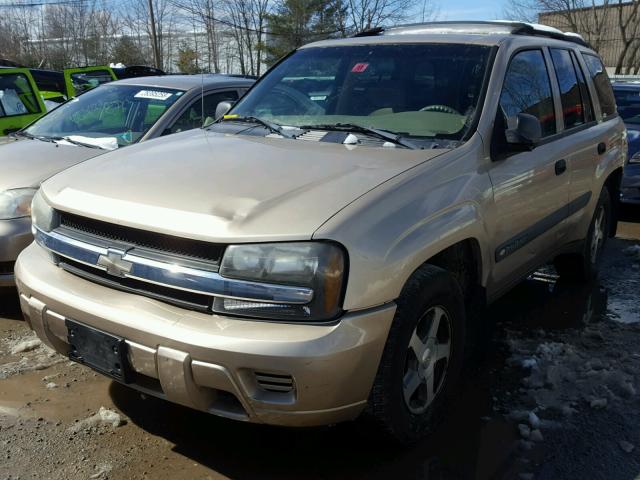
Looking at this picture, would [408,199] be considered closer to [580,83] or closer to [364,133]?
[364,133]

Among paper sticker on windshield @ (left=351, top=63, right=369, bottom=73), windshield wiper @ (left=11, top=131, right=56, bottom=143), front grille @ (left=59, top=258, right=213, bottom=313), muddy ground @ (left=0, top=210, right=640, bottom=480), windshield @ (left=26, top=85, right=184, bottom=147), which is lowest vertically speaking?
muddy ground @ (left=0, top=210, right=640, bottom=480)

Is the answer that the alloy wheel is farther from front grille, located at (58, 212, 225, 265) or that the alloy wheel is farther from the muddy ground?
front grille, located at (58, 212, 225, 265)

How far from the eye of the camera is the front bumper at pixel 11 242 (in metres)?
4.12

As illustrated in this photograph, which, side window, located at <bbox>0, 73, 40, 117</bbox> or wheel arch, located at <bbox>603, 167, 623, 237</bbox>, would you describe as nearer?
wheel arch, located at <bbox>603, 167, 623, 237</bbox>

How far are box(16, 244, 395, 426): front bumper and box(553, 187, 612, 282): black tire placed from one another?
10.3 ft

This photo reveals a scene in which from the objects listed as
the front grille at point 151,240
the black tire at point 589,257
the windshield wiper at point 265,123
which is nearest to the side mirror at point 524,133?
the windshield wiper at point 265,123

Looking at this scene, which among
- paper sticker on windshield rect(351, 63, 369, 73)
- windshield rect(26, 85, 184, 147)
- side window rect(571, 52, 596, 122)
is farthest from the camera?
windshield rect(26, 85, 184, 147)

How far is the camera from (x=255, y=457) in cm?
286

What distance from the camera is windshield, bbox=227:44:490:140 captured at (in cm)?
338

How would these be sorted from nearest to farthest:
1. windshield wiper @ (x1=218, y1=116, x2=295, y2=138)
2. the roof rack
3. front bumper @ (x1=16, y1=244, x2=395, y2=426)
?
front bumper @ (x1=16, y1=244, x2=395, y2=426), windshield wiper @ (x1=218, y1=116, x2=295, y2=138), the roof rack

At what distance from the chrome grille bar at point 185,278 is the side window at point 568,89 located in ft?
8.87

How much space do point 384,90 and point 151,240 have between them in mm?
Answer: 1677

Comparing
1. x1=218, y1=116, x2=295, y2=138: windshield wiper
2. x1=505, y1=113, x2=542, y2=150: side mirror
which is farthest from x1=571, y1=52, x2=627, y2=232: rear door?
x1=218, y1=116, x2=295, y2=138: windshield wiper

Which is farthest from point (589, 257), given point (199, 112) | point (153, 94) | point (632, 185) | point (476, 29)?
point (153, 94)
